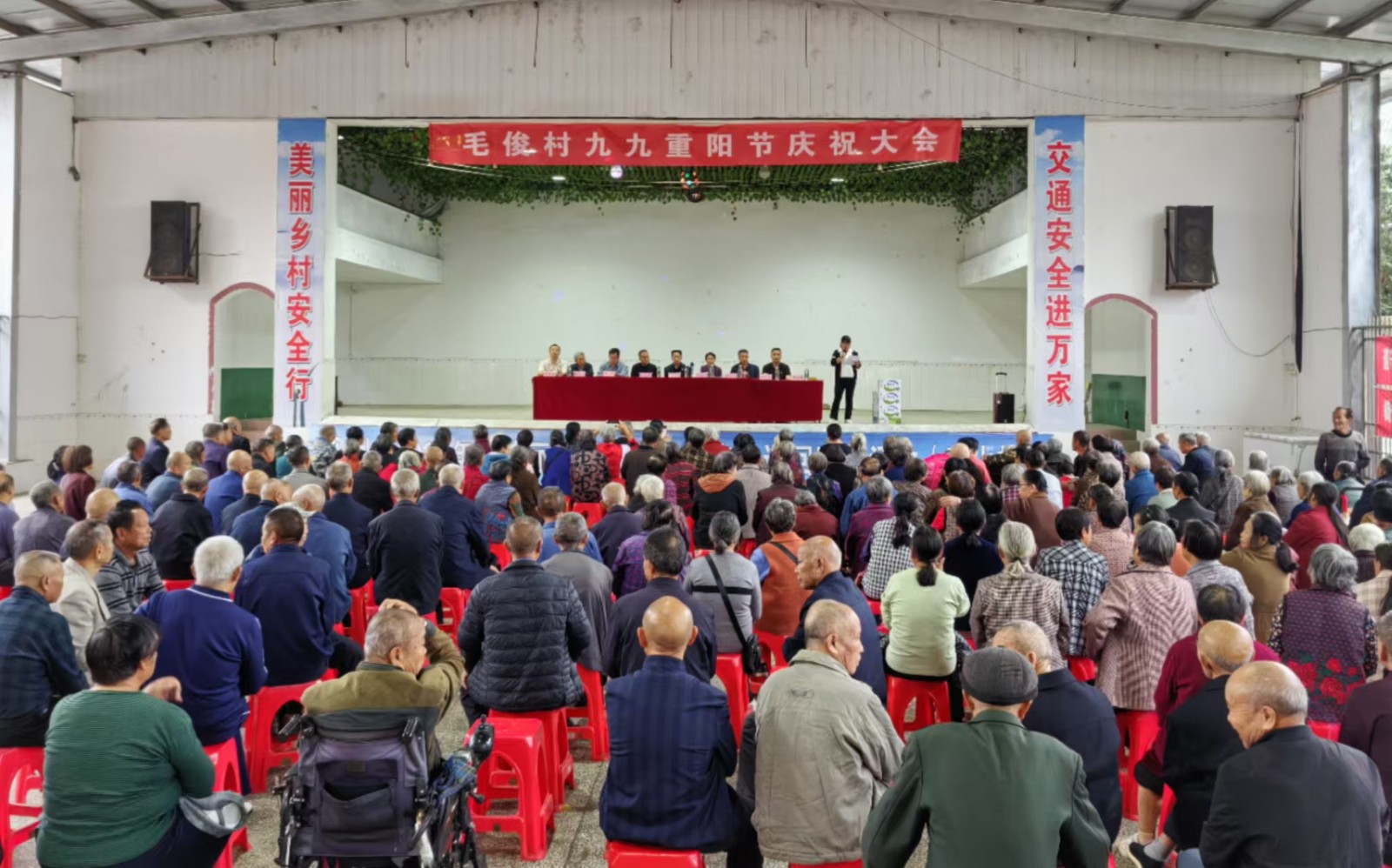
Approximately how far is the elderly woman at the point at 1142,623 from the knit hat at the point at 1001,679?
1.72m

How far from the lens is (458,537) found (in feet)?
18.7

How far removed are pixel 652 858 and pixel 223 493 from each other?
14.8 ft

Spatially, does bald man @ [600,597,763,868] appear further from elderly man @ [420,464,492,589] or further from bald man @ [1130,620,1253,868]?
elderly man @ [420,464,492,589]

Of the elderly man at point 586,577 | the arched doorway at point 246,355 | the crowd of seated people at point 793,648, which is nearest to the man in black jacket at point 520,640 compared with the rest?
the crowd of seated people at point 793,648

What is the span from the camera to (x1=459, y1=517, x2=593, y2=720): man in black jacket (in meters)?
3.72

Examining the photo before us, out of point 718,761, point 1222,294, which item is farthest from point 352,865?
point 1222,294

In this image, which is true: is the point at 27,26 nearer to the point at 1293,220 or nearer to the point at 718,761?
the point at 718,761

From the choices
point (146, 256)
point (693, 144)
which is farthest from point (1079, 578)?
point (146, 256)

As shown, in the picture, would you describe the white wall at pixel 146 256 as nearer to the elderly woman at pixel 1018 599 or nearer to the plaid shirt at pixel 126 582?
the plaid shirt at pixel 126 582

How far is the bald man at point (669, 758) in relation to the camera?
9.13ft

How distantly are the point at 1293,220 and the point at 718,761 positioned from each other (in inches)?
482

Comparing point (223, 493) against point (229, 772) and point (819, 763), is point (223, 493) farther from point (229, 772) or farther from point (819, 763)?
point (819, 763)

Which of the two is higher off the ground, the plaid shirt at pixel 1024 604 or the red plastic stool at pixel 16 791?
the plaid shirt at pixel 1024 604

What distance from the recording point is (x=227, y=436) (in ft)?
26.1
